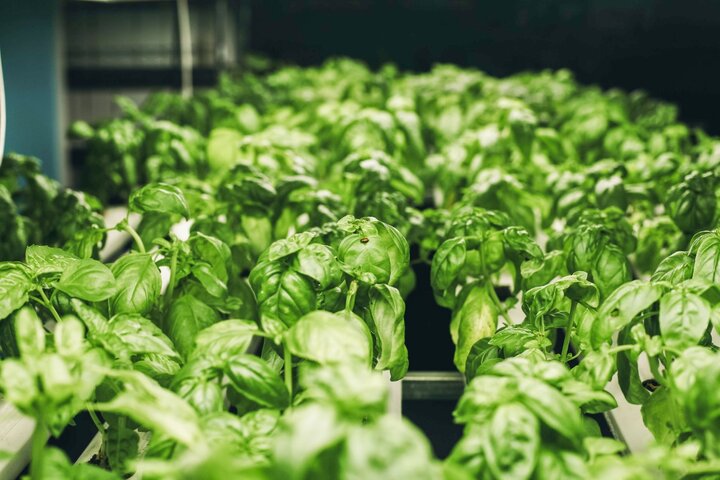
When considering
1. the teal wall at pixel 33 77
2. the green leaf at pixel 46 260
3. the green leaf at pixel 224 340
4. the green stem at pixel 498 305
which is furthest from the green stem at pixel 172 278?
the teal wall at pixel 33 77

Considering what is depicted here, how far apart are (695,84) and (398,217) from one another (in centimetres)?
375

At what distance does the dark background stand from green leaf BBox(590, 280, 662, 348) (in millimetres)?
4951

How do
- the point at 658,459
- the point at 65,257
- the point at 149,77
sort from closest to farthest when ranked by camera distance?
the point at 658,459 < the point at 65,257 < the point at 149,77

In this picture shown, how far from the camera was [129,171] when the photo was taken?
201 centimetres

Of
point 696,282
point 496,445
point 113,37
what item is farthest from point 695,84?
point 496,445

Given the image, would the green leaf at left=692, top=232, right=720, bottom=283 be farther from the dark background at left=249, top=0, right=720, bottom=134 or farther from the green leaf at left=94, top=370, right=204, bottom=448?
the dark background at left=249, top=0, right=720, bottom=134

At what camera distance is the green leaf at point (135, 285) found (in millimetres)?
917

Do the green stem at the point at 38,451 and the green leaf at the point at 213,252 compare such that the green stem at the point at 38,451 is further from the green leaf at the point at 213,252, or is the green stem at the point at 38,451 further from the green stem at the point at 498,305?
the green stem at the point at 498,305

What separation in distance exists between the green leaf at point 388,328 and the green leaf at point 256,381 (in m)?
0.20

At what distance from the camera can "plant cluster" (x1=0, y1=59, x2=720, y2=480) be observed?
0.58 m

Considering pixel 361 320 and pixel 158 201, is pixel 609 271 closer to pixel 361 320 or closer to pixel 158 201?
pixel 361 320

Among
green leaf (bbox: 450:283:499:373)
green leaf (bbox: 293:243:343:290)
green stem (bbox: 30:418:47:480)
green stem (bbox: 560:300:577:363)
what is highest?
green leaf (bbox: 293:243:343:290)

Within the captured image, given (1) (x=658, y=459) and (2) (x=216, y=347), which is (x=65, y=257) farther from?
(1) (x=658, y=459)

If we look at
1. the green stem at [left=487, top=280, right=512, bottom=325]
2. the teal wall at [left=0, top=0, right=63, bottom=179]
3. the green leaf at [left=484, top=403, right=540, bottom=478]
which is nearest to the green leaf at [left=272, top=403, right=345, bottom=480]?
the green leaf at [left=484, top=403, right=540, bottom=478]
